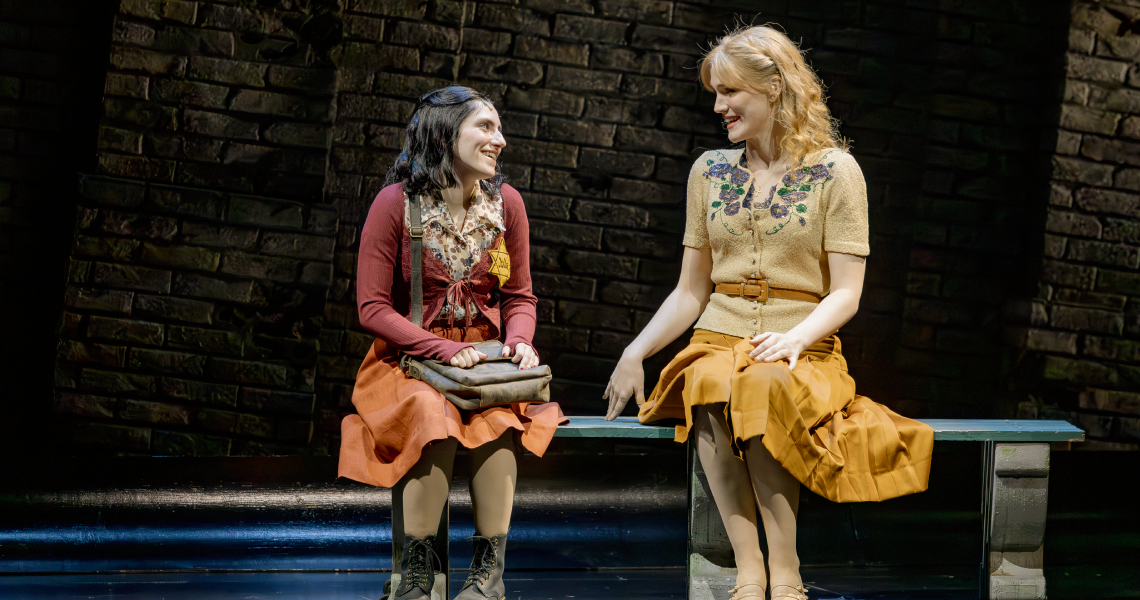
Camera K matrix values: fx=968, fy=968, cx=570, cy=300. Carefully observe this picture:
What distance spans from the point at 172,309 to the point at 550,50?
1516 millimetres

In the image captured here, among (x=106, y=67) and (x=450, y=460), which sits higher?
(x=106, y=67)

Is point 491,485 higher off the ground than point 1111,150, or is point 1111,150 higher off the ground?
point 1111,150

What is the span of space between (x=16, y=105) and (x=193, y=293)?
0.82m

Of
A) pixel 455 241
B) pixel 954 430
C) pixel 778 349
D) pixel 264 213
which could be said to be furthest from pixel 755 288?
pixel 264 213

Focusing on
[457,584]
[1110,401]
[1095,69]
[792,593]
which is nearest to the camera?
[792,593]

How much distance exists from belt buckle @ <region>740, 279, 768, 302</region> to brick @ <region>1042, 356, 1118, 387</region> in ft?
5.68

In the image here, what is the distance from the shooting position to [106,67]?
316 cm

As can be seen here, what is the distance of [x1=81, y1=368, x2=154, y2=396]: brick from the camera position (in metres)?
3.16

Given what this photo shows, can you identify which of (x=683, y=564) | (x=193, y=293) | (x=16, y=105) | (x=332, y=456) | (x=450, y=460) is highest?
(x=16, y=105)

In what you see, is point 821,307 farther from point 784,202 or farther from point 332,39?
point 332,39

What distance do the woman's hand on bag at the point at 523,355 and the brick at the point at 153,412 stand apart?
145 centimetres

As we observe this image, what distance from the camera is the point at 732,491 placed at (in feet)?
7.17

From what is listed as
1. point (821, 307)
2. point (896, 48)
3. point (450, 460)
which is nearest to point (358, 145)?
point (450, 460)

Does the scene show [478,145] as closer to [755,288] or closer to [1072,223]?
[755,288]
